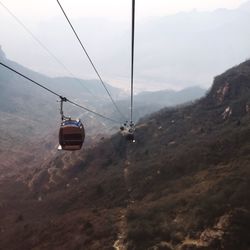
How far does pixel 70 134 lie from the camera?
25906 mm

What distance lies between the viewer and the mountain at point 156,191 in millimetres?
38688

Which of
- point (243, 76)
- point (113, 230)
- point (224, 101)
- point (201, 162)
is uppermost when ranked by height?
point (243, 76)

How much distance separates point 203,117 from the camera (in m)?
A: 106

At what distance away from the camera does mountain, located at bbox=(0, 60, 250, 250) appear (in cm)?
3869

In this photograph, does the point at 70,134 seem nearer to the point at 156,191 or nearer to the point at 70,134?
the point at 70,134

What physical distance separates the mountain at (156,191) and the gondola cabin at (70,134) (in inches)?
590

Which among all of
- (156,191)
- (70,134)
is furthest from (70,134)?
(156,191)

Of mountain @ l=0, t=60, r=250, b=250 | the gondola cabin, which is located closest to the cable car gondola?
the gondola cabin

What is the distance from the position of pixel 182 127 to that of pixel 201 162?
40.9 metres

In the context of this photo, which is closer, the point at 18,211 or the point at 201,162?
the point at 201,162

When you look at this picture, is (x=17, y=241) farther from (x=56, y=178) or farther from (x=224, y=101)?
(x=224, y=101)

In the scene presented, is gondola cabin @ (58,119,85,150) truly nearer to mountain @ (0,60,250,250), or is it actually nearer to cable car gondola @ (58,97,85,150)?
cable car gondola @ (58,97,85,150)

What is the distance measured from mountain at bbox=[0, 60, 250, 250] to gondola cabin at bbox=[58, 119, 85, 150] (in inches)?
590

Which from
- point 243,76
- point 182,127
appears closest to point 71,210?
point 182,127
